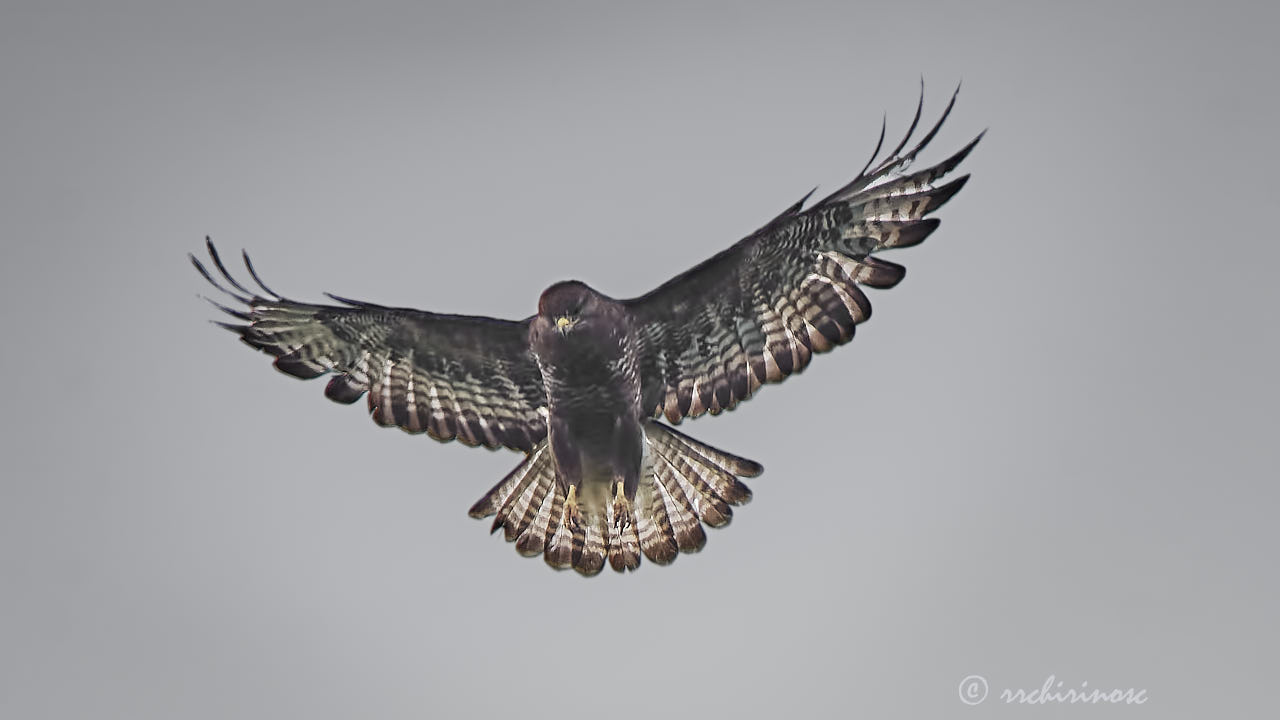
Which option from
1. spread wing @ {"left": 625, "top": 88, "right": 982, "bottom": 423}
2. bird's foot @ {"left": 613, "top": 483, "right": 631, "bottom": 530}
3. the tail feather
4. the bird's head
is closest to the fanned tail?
the tail feather

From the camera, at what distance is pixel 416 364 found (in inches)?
203

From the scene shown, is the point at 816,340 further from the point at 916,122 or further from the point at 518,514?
the point at 518,514

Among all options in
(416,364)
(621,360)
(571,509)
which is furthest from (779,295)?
(416,364)

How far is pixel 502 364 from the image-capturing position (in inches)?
201

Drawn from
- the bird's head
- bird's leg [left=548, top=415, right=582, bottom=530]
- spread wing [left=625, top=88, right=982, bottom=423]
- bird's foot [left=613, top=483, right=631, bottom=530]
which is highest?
spread wing [left=625, top=88, right=982, bottom=423]

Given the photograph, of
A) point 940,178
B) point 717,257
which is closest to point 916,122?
point 940,178

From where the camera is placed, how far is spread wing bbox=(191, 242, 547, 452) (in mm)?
5020

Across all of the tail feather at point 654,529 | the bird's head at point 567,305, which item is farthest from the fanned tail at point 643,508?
the bird's head at point 567,305

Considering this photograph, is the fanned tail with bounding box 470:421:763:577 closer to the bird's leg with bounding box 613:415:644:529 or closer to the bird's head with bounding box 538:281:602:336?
the bird's leg with bounding box 613:415:644:529

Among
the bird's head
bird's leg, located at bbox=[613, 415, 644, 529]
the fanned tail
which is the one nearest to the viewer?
the bird's head

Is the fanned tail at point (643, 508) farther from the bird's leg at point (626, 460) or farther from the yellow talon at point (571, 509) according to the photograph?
the bird's leg at point (626, 460)

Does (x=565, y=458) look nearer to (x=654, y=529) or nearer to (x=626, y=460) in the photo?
(x=626, y=460)

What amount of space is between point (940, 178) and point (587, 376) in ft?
4.34

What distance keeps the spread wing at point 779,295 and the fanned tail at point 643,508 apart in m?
0.27
